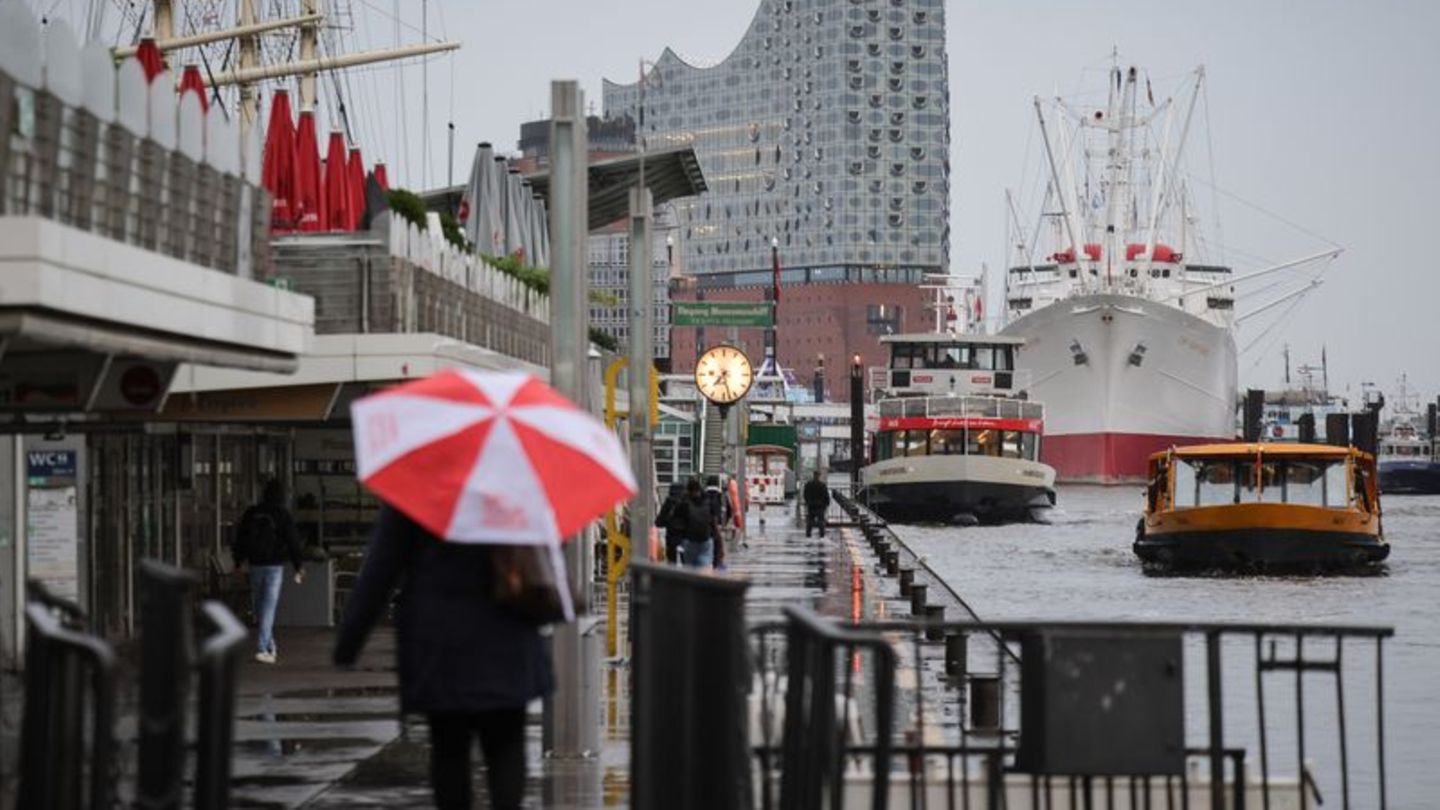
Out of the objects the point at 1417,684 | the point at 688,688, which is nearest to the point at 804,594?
the point at 1417,684

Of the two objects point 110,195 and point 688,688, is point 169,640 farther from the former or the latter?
point 110,195

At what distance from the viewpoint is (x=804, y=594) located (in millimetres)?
34594

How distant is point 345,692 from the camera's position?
19.4 meters

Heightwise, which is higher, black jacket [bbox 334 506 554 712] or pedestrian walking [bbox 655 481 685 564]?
pedestrian walking [bbox 655 481 685 564]

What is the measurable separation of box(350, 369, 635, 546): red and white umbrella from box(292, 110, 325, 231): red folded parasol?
16.5m

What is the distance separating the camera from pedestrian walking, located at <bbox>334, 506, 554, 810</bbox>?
335 inches

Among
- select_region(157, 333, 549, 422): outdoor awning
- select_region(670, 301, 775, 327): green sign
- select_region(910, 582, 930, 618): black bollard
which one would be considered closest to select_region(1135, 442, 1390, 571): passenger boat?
select_region(670, 301, 775, 327): green sign

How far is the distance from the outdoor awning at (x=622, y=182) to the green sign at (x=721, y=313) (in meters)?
3.75

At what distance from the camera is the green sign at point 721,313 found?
131ft

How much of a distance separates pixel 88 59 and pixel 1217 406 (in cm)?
12176

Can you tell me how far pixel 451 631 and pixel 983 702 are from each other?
415 inches

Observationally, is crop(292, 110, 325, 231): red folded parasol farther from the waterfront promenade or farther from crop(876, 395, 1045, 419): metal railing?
crop(876, 395, 1045, 419): metal railing

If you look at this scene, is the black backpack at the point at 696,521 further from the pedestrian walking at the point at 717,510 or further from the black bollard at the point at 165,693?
the black bollard at the point at 165,693

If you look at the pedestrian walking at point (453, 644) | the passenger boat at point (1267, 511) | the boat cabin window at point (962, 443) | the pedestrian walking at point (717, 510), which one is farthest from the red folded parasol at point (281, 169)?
the boat cabin window at point (962, 443)
